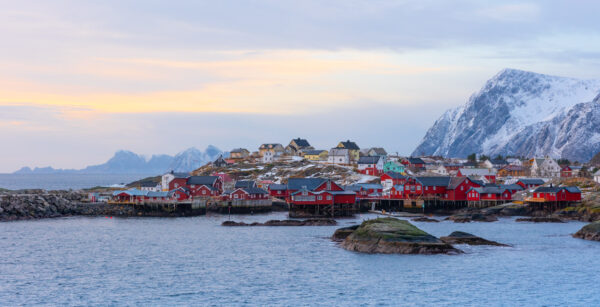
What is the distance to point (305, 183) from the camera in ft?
419

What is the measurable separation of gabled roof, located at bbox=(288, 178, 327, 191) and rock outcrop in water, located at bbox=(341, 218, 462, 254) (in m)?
49.4

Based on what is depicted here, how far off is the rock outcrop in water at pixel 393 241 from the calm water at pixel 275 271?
64.8 inches

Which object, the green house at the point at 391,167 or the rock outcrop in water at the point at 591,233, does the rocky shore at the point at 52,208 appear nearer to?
the rock outcrop in water at the point at 591,233

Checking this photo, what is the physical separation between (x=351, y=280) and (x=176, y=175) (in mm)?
94696

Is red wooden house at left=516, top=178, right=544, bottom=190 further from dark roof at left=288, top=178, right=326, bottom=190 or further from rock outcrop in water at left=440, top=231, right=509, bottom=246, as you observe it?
rock outcrop in water at left=440, top=231, right=509, bottom=246

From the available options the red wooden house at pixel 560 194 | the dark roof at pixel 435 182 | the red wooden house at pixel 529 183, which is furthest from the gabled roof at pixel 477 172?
the red wooden house at pixel 560 194

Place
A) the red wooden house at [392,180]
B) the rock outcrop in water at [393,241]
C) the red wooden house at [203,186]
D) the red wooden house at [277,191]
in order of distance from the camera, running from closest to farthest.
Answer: the rock outcrop in water at [393,241]
the red wooden house at [203,186]
the red wooden house at [277,191]
the red wooden house at [392,180]

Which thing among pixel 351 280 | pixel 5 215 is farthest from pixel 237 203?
pixel 351 280

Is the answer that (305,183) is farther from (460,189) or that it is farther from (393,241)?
(393,241)

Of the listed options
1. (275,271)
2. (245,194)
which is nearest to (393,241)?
(275,271)

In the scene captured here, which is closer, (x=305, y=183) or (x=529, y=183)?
(x=305, y=183)

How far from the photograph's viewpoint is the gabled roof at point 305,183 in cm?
12450

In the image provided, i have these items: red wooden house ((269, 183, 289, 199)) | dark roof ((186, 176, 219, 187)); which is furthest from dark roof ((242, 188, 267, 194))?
dark roof ((186, 176, 219, 187))

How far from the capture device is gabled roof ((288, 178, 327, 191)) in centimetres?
12450
